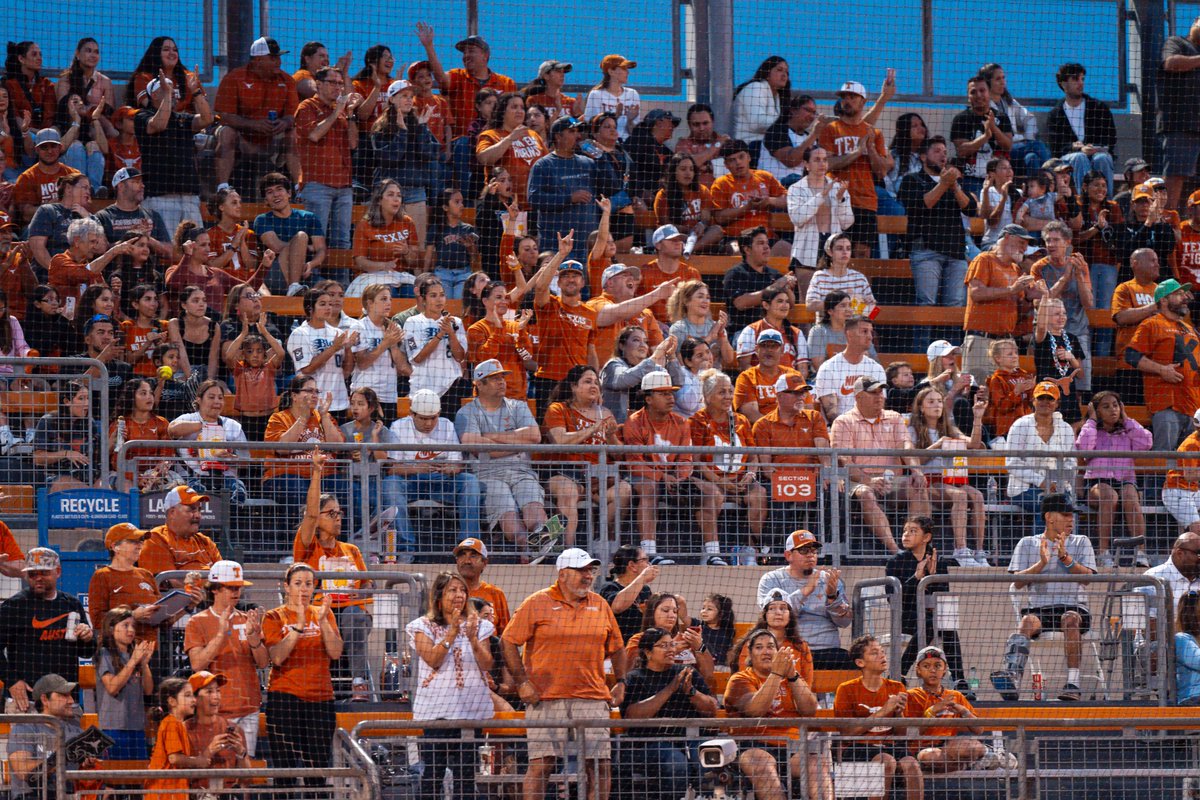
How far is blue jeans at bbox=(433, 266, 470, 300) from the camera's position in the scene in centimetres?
1312

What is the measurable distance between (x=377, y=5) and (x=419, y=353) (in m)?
4.57

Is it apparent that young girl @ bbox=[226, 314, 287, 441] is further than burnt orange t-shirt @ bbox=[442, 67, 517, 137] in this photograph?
No

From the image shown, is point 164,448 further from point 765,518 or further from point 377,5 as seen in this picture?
point 377,5

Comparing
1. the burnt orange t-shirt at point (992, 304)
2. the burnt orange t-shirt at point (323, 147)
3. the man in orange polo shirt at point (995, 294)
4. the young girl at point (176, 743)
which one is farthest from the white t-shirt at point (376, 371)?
the burnt orange t-shirt at point (992, 304)

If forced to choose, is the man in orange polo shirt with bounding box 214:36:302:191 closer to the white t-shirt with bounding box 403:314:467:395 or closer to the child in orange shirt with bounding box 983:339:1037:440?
the white t-shirt with bounding box 403:314:467:395

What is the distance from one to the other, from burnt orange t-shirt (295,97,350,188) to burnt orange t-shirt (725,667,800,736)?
19.0 ft

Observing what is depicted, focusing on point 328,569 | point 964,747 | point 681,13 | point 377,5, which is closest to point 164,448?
point 328,569

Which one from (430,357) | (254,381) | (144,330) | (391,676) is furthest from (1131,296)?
(144,330)

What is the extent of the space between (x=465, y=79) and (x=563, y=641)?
22.5ft

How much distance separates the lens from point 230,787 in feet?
27.6

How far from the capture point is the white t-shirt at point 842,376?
12.2 metres

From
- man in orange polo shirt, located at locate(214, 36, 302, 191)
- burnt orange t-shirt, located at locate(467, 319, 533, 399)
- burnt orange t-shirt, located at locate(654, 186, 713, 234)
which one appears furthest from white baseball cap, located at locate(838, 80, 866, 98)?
burnt orange t-shirt, located at locate(467, 319, 533, 399)

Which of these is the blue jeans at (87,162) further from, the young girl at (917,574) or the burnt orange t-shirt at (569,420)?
the young girl at (917,574)

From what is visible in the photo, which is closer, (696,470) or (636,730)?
Result: (636,730)
